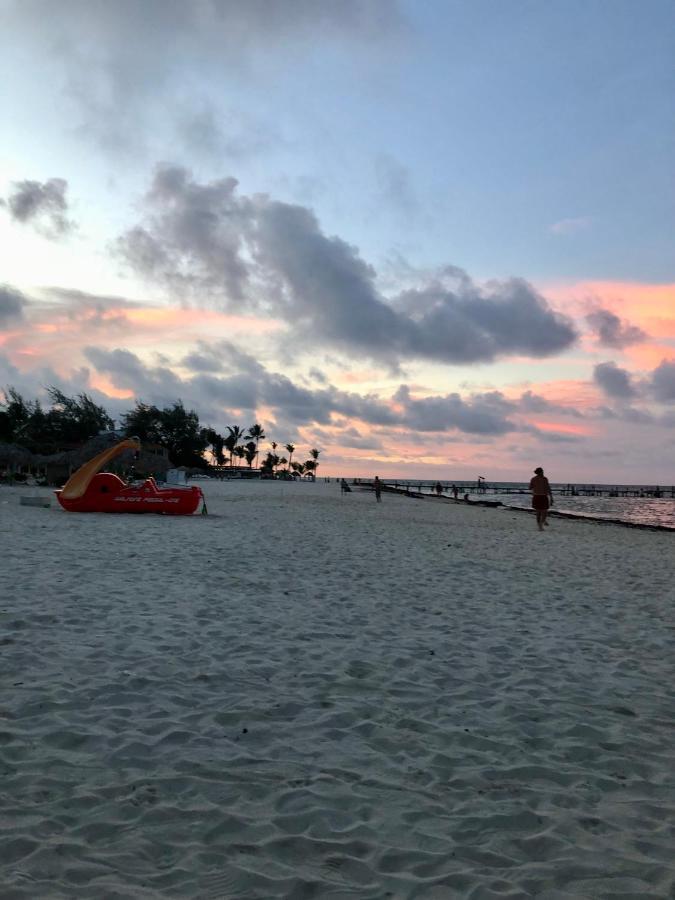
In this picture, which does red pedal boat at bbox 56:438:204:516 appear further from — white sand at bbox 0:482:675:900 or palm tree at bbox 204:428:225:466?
→ palm tree at bbox 204:428:225:466

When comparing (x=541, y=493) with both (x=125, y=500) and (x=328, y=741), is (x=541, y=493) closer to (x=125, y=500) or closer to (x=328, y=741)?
(x=125, y=500)

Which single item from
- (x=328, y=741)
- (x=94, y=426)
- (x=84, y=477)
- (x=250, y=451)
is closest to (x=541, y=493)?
(x=84, y=477)

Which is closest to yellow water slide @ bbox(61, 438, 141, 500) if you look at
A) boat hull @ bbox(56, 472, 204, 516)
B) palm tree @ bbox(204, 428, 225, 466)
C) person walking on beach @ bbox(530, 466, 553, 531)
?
boat hull @ bbox(56, 472, 204, 516)

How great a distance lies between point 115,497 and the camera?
21.7 m

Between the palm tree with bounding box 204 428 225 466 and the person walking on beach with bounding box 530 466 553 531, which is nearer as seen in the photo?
the person walking on beach with bounding box 530 466 553 531

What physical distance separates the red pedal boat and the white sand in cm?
1215

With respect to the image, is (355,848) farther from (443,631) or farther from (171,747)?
(443,631)

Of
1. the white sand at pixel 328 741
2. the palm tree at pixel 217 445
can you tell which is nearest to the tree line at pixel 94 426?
the palm tree at pixel 217 445

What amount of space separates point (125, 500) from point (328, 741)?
61.6 feet

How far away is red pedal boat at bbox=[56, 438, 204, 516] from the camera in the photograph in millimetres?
21531

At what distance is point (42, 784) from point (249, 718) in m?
1.48

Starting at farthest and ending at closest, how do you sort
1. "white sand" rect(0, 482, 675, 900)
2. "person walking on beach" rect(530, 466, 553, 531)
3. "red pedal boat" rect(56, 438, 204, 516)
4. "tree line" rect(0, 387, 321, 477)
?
"tree line" rect(0, 387, 321, 477) < "red pedal boat" rect(56, 438, 204, 516) < "person walking on beach" rect(530, 466, 553, 531) < "white sand" rect(0, 482, 675, 900)

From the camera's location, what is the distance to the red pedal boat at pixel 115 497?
21.5 meters

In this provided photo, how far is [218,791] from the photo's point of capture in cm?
364
